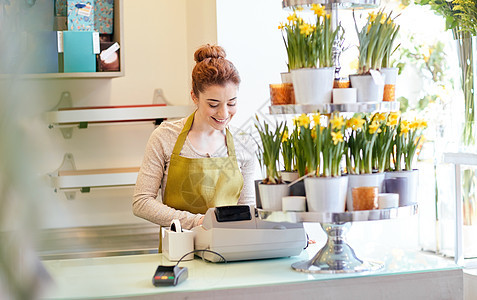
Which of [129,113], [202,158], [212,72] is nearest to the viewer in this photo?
[212,72]

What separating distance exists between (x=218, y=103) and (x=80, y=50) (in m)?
1.15

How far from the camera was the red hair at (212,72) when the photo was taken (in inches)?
101

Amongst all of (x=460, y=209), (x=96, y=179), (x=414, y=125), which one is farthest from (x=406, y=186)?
(x=96, y=179)

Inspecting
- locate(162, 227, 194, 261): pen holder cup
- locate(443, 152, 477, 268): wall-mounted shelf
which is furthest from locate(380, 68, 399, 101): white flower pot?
locate(443, 152, 477, 268): wall-mounted shelf

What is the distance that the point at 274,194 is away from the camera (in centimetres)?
178

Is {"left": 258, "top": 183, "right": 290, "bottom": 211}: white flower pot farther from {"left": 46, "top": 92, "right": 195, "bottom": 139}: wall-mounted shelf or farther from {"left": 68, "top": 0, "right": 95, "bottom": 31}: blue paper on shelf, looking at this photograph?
{"left": 68, "top": 0, "right": 95, "bottom": 31}: blue paper on shelf

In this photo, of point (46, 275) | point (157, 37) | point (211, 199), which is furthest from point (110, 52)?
point (46, 275)

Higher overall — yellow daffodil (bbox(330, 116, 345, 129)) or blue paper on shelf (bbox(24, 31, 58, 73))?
yellow daffodil (bbox(330, 116, 345, 129))

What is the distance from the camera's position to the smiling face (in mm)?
2564

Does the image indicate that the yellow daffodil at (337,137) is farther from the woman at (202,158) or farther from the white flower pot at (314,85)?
the woman at (202,158)

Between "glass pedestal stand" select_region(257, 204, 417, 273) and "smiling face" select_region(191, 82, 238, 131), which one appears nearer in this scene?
"glass pedestal stand" select_region(257, 204, 417, 273)

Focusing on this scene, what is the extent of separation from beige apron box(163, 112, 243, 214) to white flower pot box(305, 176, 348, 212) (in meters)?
1.00

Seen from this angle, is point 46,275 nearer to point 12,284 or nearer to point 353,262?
point 12,284

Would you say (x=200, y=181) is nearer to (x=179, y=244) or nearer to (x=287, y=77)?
(x=179, y=244)
